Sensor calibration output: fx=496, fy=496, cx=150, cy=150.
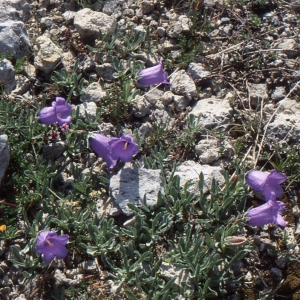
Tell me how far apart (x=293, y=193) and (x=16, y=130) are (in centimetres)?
248

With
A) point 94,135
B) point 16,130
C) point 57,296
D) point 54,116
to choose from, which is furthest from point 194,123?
point 57,296

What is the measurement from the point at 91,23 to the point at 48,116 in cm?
127

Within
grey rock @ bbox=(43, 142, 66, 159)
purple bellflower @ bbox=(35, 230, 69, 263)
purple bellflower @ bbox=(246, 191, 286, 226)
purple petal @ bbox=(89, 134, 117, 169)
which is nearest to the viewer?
purple bellflower @ bbox=(35, 230, 69, 263)

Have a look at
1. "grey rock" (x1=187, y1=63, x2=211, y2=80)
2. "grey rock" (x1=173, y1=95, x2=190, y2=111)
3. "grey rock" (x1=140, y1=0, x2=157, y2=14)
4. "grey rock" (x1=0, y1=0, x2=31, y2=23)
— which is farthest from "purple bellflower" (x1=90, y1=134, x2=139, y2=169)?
"grey rock" (x1=140, y1=0, x2=157, y2=14)

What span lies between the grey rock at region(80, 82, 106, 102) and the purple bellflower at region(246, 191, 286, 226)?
1781mm

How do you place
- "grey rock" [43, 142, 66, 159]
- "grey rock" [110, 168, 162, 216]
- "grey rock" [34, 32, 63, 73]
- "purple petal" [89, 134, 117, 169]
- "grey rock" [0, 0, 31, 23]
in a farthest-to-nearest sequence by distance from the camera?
1. "grey rock" [0, 0, 31, 23]
2. "grey rock" [34, 32, 63, 73]
3. "grey rock" [43, 142, 66, 159]
4. "purple petal" [89, 134, 117, 169]
5. "grey rock" [110, 168, 162, 216]

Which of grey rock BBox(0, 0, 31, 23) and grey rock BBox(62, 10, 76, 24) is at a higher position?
grey rock BBox(0, 0, 31, 23)

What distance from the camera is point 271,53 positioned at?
502cm

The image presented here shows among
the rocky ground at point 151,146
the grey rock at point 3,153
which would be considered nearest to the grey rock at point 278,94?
the rocky ground at point 151,146

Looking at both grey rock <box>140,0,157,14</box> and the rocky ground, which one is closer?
the rocky ground

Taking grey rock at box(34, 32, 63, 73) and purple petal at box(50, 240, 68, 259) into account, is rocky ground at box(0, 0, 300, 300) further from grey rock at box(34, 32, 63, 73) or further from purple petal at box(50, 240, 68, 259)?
purple petal at box(50, 240, 68, 259)

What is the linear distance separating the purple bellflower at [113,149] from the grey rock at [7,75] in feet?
3.41

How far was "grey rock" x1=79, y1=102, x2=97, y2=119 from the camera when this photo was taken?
455cm

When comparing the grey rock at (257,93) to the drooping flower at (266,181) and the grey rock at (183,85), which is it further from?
the drooping flower at (266,181)
